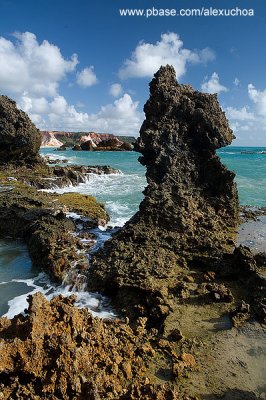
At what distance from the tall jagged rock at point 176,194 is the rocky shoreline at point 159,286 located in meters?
0.04

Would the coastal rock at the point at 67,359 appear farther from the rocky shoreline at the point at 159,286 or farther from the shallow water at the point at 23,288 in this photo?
the shallow water at the point at 23,288

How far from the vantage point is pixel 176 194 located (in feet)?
36.7

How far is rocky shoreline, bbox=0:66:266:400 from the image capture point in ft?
16.5

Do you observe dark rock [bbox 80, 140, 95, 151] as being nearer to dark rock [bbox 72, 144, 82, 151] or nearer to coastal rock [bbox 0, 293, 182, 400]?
dark rock [bbox 72, 144, 82, 151]

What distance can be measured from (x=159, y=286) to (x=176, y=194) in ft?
13.0

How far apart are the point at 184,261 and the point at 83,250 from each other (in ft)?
10.7

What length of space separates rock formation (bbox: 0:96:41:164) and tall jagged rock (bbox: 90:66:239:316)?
58.7ft

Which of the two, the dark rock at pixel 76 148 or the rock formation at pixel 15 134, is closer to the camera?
the rock formation at pixel 15 134

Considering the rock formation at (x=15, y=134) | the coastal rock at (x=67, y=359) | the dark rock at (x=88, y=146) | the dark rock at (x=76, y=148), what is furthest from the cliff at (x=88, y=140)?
the coastal rock at (x=67, y=359)

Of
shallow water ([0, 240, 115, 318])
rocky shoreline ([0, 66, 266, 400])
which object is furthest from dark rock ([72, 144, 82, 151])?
shallow water ([0, 240, 115, 318])

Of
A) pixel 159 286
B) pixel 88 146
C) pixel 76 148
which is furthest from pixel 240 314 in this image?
pixel 88 146

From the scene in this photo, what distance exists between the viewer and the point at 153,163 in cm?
1194

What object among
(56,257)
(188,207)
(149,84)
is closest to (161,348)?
(56,257)

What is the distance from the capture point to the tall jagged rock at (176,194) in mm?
9195
